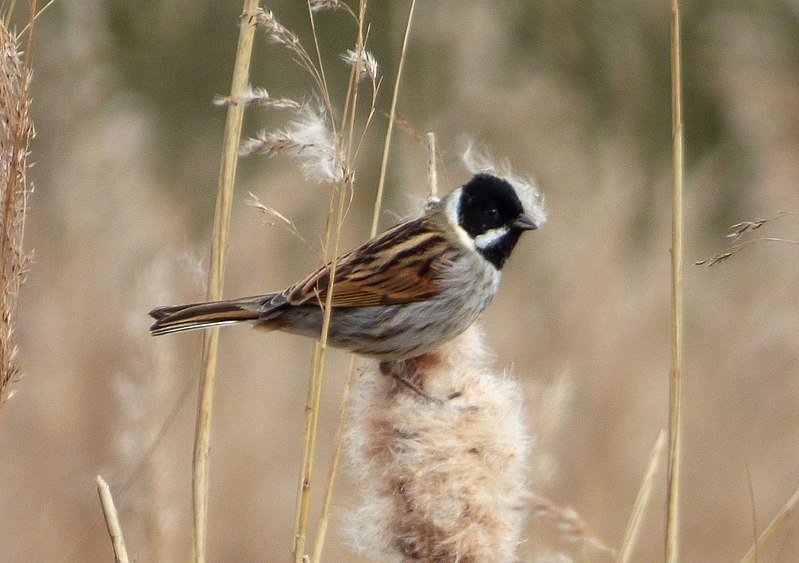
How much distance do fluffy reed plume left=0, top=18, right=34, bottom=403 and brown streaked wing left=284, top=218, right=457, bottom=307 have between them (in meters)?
1.66

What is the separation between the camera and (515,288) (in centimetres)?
532

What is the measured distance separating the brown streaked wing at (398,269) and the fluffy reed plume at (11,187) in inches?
65.3

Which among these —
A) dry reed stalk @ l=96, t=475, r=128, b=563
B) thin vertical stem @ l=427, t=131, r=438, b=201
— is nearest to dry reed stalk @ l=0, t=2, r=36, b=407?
dry reed stalk @ l=96, t=475, r=128, b=563

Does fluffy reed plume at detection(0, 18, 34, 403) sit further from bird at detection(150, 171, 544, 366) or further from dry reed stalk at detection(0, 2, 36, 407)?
bird at detection(150, 171, 544, 366)

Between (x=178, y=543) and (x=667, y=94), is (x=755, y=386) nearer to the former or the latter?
(x=178, y=543)

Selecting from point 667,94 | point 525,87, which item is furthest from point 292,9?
point 525,87

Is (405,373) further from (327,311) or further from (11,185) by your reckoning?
(11,185)

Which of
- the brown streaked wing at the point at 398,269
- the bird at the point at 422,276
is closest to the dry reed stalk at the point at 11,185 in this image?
the bird at the point at 422,276

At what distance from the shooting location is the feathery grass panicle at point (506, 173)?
10.2 feet

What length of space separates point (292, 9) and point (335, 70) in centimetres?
123

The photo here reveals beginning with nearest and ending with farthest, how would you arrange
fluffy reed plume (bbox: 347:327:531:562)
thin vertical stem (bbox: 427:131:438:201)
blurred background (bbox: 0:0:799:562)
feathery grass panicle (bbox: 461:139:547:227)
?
fluffy reed plume (bbox: 347:327:531:562) < thin vertical stem (bbox: 427:131:438:201) < feathery grass panicle (bbox: 461:139:547:227) < blurred background (bbox: 0:0:799:562)

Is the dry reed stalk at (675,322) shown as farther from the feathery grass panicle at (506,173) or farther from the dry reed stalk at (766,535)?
the feathery grass panicle at (506,173)

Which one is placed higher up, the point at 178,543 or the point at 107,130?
the point at 107,130

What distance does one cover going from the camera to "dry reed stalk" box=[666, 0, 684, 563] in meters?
1.91
